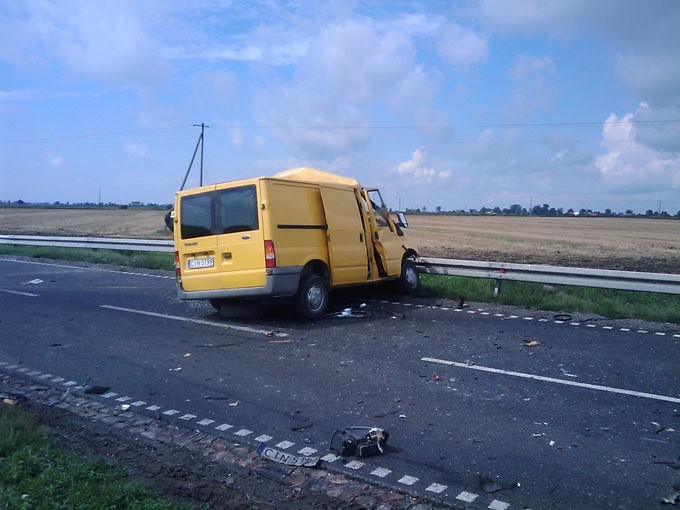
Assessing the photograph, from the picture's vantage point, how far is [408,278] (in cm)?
1392

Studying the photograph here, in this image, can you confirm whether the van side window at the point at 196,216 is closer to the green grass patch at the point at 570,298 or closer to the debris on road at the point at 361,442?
the green grass patch at the point at 570,298

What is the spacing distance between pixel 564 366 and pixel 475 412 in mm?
2323

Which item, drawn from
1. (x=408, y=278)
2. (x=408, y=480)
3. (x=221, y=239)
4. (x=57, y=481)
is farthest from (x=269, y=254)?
(x=57, y=481)

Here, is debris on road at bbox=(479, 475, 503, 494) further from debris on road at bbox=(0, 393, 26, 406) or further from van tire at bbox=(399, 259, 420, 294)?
van tire at bbox=(399, 259, 420, 294)

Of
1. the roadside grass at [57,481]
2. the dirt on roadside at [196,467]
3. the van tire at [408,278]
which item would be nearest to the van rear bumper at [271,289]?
the van tire at [408,278]

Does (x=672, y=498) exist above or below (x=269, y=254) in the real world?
below

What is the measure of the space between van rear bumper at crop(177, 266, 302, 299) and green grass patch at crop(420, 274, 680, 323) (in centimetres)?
399

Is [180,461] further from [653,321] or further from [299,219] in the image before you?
[653,321]

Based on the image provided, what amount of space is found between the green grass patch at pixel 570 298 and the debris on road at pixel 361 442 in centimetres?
754

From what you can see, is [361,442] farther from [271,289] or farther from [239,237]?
[239,237]

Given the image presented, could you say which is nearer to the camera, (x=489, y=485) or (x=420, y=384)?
(x=489, y=485)

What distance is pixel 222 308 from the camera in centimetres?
1177

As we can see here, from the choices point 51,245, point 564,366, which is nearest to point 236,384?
point 564,366

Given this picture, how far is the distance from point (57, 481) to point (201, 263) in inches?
271
